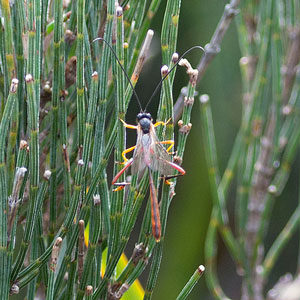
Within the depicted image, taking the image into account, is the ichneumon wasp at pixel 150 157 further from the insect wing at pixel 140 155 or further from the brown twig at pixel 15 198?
the brown twig at pixel 15 198

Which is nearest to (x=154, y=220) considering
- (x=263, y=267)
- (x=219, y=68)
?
(x=263, y=267)

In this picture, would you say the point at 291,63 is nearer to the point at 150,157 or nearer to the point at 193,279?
the point at 150,157

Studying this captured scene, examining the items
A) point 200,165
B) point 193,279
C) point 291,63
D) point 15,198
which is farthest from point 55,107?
point 200,165

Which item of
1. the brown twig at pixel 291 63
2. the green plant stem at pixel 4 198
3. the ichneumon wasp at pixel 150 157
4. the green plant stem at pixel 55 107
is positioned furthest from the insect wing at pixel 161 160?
the brown twig at pixel 291 63

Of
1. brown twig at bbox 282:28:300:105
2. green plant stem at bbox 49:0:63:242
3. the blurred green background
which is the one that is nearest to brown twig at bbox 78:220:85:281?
green plant stem at bbox 49:0:63:242

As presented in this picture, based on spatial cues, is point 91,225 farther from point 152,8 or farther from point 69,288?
point 152,8
